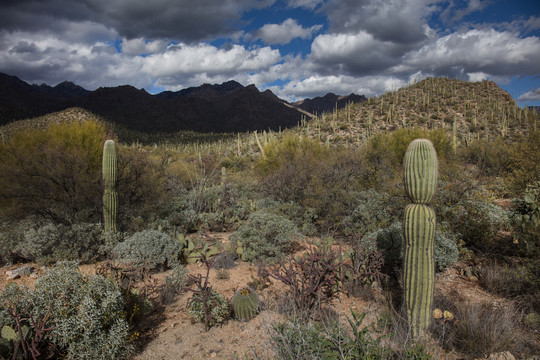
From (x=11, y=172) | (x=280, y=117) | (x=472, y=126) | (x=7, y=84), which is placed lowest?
(x=11, y=172)

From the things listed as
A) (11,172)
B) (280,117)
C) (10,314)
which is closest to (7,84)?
(280,117)

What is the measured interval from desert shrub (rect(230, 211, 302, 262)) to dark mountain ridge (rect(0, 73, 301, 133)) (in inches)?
2188

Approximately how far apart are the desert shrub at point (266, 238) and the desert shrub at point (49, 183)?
163 inches

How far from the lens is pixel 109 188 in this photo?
735 centimetres

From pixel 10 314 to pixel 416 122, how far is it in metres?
32.4

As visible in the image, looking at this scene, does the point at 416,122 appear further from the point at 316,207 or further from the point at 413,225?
the point at 413,225

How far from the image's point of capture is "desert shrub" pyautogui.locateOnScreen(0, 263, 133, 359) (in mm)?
3256

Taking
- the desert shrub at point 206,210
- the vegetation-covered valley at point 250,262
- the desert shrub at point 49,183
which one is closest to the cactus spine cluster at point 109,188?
the vegetation-covered valley at point 250,262

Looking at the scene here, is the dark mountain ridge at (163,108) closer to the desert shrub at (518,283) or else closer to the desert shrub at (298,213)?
the desert shrub at (298,213)

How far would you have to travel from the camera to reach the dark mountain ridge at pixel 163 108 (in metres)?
63.1

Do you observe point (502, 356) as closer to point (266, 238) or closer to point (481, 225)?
point (481, 225)

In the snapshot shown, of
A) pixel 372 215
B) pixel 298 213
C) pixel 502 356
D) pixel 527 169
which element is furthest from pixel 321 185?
pixel 527 169

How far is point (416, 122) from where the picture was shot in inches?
1144

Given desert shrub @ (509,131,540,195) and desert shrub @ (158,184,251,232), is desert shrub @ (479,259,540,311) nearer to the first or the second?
desert shrub @ (509,131,540,195)
